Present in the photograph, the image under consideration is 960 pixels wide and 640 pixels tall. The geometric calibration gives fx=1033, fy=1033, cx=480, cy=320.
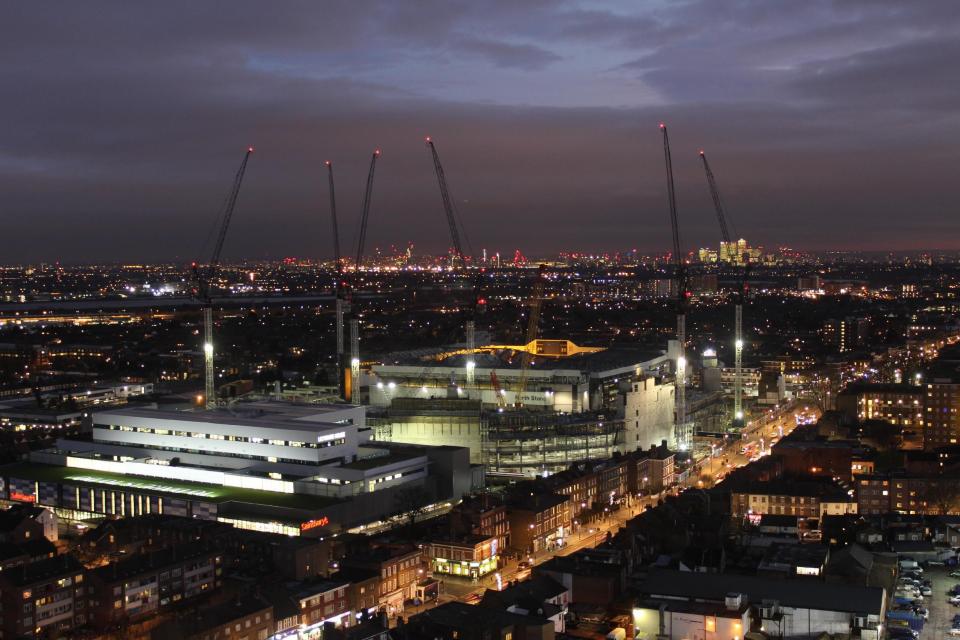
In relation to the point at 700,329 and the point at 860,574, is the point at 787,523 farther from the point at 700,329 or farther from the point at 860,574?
the point at 700,329

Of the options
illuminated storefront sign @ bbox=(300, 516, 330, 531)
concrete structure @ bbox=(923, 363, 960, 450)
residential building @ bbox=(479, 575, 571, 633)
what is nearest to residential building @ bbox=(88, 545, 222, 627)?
illuminated storefront sign @ bbox=(300, 516, 330, 531)

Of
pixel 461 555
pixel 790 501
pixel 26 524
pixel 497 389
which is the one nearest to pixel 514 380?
pixel 497 389

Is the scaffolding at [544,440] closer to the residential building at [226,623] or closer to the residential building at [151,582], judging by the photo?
the residential building at [151,582]

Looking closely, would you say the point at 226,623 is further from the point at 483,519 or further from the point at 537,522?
the point at 537,522

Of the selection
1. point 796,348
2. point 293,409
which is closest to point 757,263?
point 796,348

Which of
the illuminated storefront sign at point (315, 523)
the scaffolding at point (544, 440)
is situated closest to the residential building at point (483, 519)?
the illuminated storefront sign at point (315, 523)

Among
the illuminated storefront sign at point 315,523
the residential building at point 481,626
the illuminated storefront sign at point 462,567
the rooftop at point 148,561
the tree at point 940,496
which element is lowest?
the illuminated storefront sign at point 462,567

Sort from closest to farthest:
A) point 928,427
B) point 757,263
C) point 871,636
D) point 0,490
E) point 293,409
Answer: point 871,636 < point 0,490 < point 293,409 < point 928,427 < point 757,263
